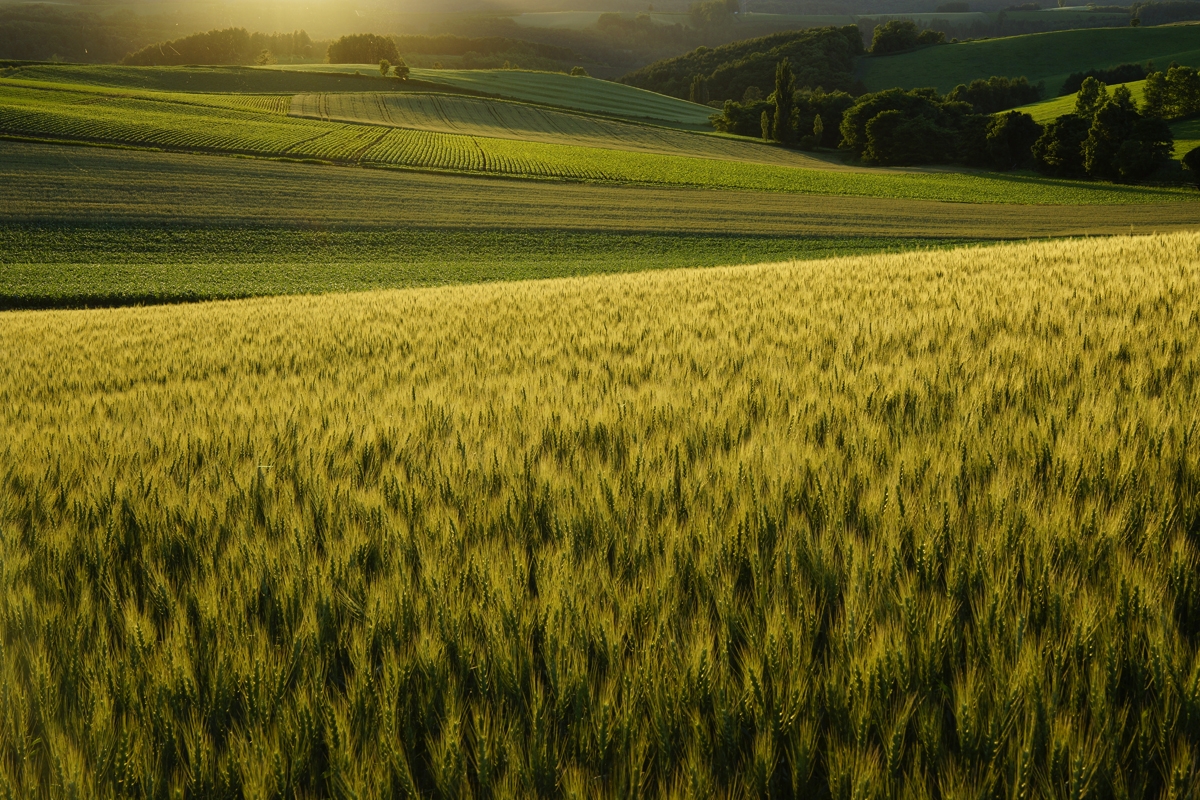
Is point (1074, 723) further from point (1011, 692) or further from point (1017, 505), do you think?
point (1017, 505)

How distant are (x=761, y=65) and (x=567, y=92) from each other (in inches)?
1707

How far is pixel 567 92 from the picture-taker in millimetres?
113188

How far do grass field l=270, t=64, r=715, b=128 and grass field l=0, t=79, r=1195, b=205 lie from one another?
123ft

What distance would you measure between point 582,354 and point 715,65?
16348 cm

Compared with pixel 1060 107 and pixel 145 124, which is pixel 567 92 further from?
pixel 145 124

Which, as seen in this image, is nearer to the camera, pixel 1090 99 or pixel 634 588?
pixel 634 588

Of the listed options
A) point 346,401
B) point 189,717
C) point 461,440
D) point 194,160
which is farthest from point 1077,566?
point 194,160

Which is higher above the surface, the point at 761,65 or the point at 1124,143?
the point at 761,65

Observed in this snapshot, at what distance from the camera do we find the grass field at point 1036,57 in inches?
4348

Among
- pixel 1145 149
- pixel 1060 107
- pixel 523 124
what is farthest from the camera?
pixel 523 124

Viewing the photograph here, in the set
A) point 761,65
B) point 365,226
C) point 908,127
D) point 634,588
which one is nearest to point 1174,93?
point 908,127

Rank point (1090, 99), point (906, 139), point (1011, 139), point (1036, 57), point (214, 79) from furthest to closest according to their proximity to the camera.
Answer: point (1036, 57)
point (214, 79)
point (906, 139)
point (1011, 139)
point (1090, 99)

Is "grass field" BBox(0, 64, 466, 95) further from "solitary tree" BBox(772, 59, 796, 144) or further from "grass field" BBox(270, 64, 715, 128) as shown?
"solitary tree" BBox(772, 59, 796, 144)

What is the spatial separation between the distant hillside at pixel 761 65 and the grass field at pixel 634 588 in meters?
136
